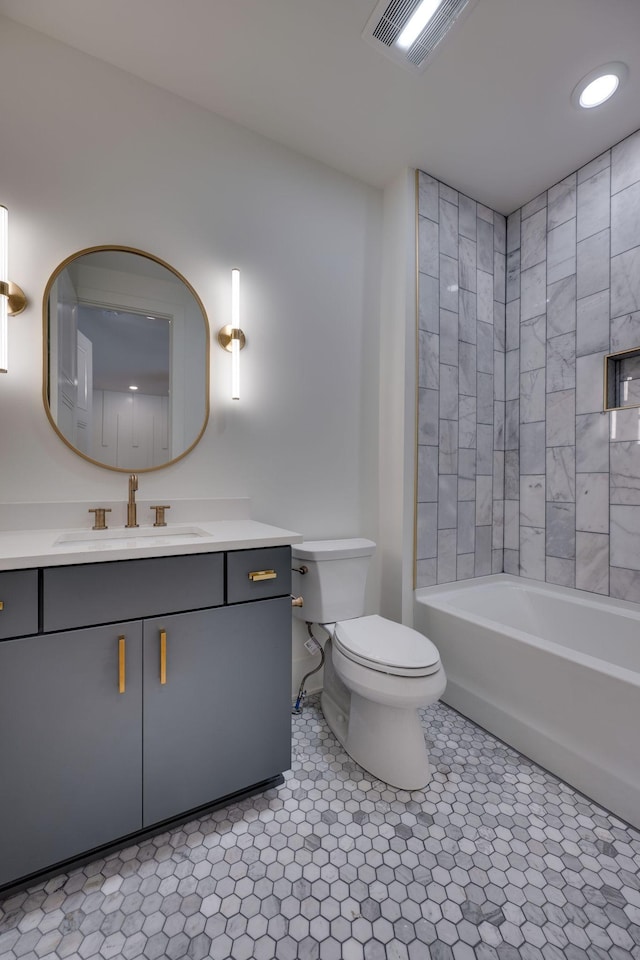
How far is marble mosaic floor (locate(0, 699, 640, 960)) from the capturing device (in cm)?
93

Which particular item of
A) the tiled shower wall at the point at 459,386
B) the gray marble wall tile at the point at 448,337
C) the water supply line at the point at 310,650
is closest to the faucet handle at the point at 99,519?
the water supply line at the point at 310,650

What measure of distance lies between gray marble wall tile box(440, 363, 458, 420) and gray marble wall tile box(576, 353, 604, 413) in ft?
2.00

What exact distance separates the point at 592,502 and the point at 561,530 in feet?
0.74

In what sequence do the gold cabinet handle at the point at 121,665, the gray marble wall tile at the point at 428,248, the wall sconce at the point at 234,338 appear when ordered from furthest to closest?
the gray marble wall tile at the point at 428,248, the wall sconce at the point at 234,338, the gold cabinet handle at the point at 121,665

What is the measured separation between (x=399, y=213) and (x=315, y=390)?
1038 mm

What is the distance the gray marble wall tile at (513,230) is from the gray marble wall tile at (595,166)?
1.22 feet

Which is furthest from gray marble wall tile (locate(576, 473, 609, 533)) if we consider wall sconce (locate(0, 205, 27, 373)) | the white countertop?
wall sconce (locate(0, 205, 27, 373))

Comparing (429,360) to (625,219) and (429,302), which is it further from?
(625,219)

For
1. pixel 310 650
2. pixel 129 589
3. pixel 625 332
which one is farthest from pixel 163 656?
pixel 625 332

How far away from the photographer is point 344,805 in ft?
4.36

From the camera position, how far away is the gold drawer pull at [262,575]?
1275 millimetres

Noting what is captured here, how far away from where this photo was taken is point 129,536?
141 centimetres

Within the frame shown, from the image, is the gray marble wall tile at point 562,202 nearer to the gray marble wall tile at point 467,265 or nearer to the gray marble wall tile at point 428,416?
the gray marble wall tile at point 467,265

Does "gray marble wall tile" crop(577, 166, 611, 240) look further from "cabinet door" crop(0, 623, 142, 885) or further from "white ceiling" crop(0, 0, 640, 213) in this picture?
"cabinet door" crop(0, 623, 142, 885)
